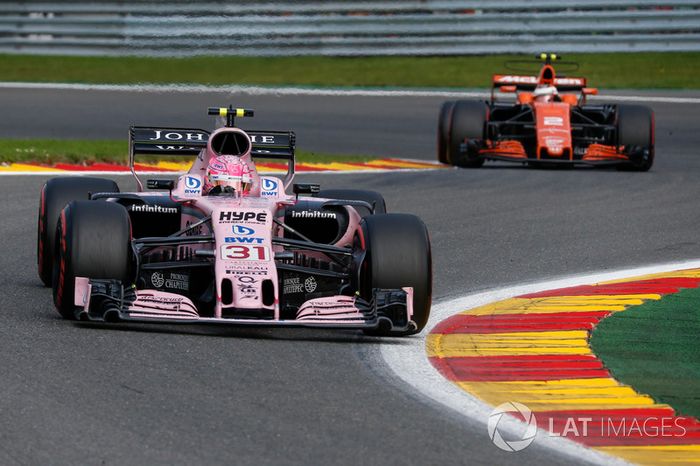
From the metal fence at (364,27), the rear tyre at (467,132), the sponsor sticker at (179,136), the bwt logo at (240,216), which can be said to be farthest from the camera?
the metal fence at (364,27)

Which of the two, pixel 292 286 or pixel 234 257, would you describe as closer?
pixel 234 257

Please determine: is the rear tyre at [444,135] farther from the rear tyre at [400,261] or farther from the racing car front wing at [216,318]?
the racing car front wing at [216,318]

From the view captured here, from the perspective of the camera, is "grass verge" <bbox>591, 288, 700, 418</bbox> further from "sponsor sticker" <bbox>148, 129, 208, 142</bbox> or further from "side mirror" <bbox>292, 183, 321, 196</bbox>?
"sponsor sticker" <bbox>148, 129, 208, 142</bbox>

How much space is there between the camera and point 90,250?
878 cm

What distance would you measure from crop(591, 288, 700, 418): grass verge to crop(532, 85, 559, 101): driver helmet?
10267 mm

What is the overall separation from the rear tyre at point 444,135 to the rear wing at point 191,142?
29.1 ft

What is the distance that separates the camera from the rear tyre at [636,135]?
62.7 ft

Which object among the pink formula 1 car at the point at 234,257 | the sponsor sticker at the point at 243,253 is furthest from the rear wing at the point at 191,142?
the sponsor sticker at the point at 243,253

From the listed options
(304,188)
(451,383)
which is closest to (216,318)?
(451,383)

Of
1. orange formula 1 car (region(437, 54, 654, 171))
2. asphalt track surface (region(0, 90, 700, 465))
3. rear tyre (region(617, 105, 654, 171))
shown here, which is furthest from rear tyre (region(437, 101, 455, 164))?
asphalt track surface (region(0, 90, 700, 465))

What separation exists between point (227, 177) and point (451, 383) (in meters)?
2.99

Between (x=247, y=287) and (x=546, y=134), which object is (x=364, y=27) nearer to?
(x=546, y=134)

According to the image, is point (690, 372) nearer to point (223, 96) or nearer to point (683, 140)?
point (683, 140)

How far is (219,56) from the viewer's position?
2912 centimetres
